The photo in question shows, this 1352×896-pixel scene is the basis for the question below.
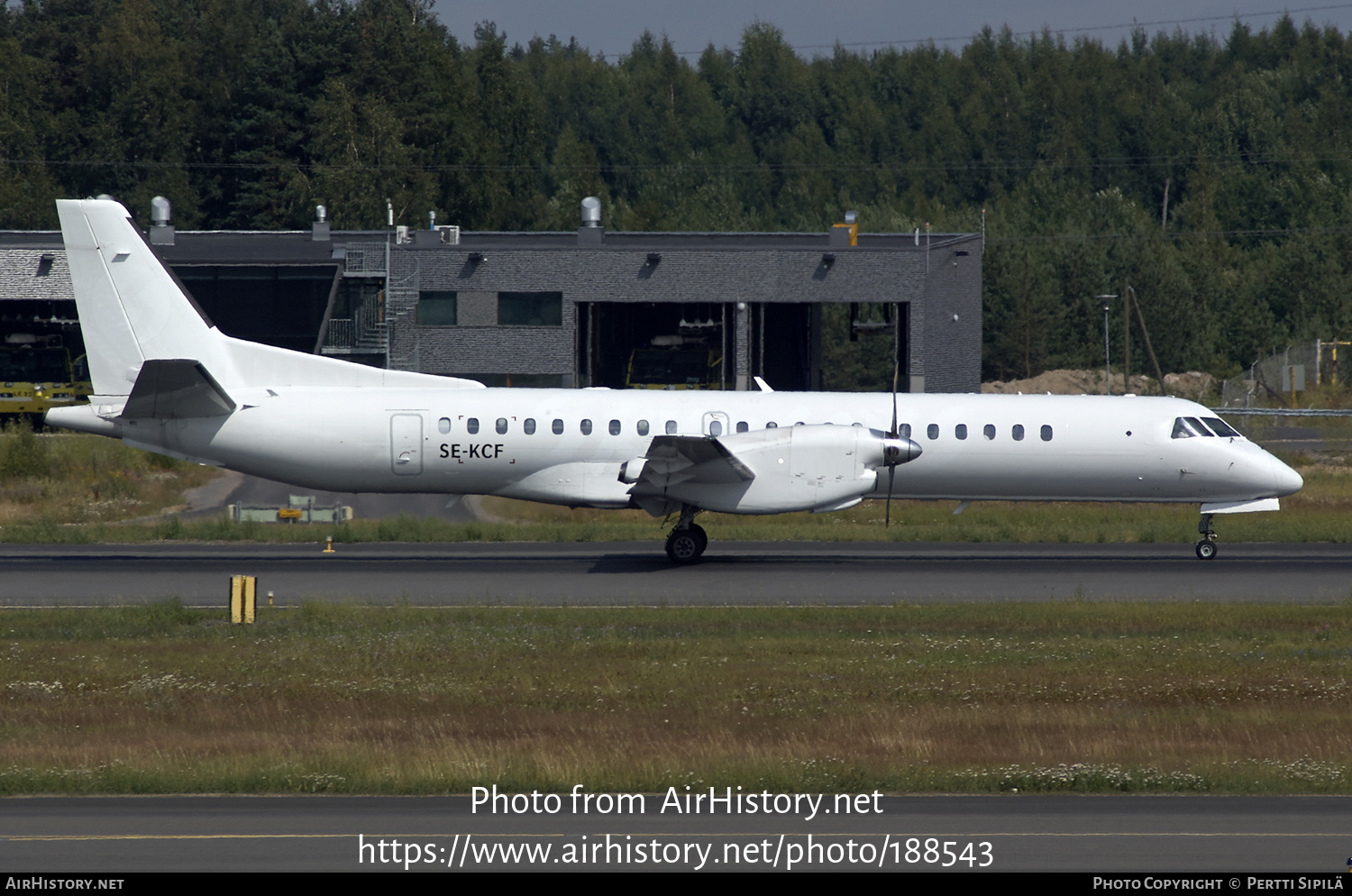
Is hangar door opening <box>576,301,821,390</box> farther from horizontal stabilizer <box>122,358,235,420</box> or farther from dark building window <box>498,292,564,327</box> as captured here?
horizontal stabilizer <box>122,358,235,420</box>

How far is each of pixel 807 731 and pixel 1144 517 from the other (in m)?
23.0

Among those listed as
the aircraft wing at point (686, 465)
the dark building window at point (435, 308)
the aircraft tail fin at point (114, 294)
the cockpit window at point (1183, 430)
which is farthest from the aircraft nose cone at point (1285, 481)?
the dark building window at point (435, 308)

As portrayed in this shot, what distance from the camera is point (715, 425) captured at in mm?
25719

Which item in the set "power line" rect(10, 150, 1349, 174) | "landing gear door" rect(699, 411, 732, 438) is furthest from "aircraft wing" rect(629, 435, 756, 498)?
"power line" rect(10, 150, 1349, 174)

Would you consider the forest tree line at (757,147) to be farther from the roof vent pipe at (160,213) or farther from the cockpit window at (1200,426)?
the cockpit window at (1200,426)

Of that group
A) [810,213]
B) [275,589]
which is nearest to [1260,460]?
[275,589]

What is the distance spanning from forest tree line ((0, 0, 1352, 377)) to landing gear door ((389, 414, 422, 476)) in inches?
2120

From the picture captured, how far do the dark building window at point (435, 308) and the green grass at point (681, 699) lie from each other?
108 feet

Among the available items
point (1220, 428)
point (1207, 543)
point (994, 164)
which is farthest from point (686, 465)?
point (994, 164)

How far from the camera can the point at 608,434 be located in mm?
25484

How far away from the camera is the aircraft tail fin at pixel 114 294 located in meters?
25.1

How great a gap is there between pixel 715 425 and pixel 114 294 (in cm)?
1133

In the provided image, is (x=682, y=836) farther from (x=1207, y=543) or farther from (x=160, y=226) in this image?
(x=160, y=226)

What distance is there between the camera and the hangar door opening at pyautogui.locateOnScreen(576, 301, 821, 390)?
182ft
